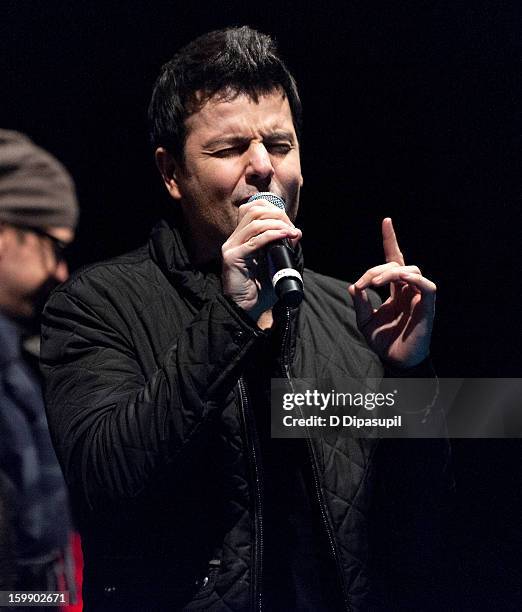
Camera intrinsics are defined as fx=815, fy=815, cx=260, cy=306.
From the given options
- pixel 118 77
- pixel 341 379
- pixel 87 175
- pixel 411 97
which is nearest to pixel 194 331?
pixel 341 379

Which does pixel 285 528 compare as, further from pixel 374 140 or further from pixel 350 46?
pixel 350 46

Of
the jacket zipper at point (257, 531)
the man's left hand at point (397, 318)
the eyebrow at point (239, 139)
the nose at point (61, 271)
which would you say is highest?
the eyebrow at point (239, 139)

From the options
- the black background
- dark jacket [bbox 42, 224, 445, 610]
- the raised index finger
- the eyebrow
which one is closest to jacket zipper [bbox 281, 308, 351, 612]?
dark jacket [bbox 42, 224, 445, 610]

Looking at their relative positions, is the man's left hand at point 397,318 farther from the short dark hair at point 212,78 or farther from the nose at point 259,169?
the short dark hair at point 212,78

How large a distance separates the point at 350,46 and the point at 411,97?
210mm

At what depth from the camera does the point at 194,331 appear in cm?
136

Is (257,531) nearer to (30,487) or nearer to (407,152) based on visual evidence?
(30,487)

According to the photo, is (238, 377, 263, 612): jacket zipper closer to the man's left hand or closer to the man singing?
the man singing

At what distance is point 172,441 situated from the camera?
1.31m

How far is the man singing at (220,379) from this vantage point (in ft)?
4.40

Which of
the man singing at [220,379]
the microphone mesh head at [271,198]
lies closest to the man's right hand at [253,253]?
the man singing at [220,379]

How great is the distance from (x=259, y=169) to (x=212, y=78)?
0.26 m

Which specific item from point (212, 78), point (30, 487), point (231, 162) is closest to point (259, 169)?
point (231, 162)

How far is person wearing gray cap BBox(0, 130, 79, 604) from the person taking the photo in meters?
1.79
